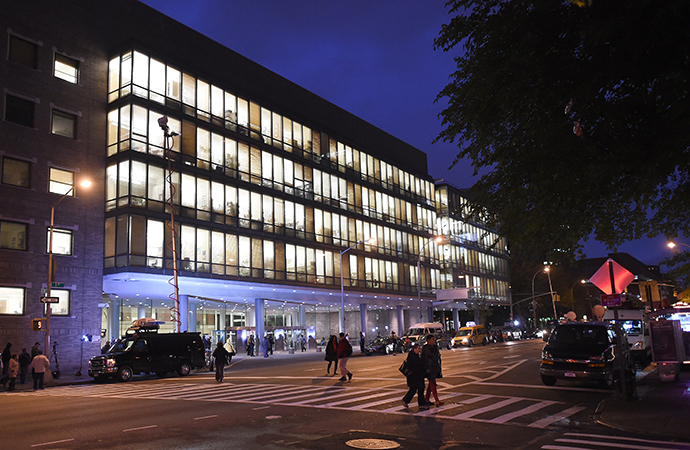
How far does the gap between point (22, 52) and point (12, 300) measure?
14196 millimetres

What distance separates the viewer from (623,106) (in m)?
9.58

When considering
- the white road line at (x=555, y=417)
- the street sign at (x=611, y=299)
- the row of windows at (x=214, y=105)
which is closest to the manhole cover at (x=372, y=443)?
the white road line at (x=555, y=417)

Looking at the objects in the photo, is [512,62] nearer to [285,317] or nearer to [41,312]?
[41,312]

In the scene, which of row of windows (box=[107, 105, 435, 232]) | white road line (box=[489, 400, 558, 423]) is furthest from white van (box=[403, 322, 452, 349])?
white road line (box=[489, 400, 558, 423])

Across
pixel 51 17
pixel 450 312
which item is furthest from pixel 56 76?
pixel 450 312

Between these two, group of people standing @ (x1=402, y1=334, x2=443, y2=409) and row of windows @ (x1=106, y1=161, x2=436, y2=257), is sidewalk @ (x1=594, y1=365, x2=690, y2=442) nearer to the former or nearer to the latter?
group of people standing @ (x1=402, y1=334, x2=443, y2=409)

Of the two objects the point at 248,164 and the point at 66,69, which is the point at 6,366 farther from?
the point at 248,164

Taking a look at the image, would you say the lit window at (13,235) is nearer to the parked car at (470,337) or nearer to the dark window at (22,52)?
the dark window at (22,52)

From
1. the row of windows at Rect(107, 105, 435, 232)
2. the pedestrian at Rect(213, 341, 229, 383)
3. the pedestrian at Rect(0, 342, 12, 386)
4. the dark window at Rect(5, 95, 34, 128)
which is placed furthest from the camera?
the row of windows at Rect(107, 105, 435, 232)

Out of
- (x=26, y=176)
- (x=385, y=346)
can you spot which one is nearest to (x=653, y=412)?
(x=385, y=346)

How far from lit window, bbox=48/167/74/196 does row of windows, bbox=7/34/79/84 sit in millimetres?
5768

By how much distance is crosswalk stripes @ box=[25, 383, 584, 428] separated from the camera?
41.5 ft

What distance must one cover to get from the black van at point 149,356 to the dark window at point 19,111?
552 inches

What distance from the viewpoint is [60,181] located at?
3375cm
